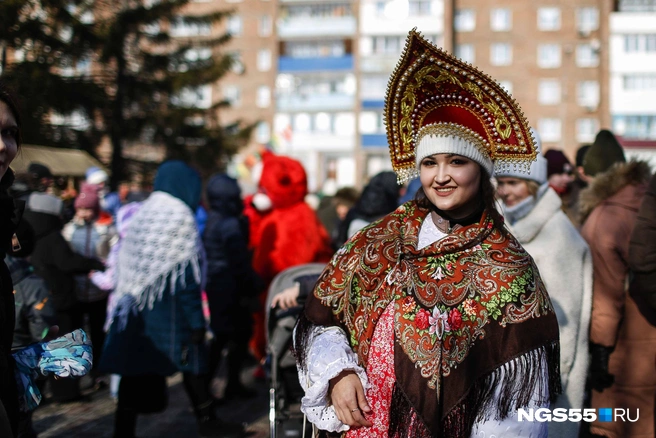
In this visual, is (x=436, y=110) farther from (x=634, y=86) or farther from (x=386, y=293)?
(x=634, y=86)

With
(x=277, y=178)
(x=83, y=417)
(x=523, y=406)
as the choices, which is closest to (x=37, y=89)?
(x=277, y=178)

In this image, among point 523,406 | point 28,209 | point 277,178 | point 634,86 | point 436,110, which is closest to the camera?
point 523,406

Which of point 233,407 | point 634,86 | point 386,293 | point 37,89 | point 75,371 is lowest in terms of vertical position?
point 233,407

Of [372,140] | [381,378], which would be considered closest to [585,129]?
[372,140]

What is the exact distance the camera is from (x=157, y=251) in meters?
5.21

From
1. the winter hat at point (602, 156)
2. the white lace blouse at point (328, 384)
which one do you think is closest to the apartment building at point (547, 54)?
the winter hat at point (602, 156)

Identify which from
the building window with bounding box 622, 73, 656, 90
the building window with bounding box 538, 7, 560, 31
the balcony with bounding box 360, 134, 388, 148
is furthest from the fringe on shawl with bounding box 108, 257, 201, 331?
the building window with bounding box 538, 7, 560, 31

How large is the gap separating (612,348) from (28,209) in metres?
4.60

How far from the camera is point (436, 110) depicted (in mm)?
2705

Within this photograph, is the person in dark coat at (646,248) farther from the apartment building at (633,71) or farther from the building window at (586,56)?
the building window at (586,56)

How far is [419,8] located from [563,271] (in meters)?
48.8

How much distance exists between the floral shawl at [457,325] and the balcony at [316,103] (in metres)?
47.1

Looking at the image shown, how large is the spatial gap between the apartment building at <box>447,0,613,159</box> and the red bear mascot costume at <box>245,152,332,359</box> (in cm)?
4458

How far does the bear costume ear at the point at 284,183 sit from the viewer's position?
775cm
